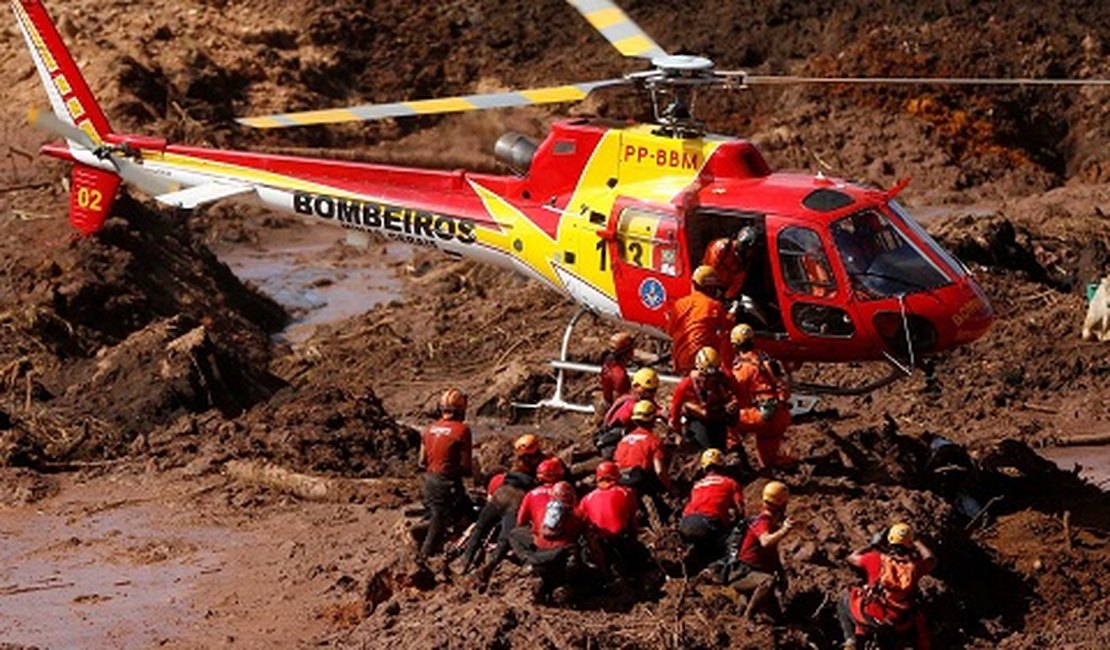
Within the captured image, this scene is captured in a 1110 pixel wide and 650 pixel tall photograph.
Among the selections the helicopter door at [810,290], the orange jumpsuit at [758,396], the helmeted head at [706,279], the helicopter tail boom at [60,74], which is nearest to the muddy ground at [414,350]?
the orange jumpsuit at [758,396]

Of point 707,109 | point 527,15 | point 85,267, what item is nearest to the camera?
point 85,267

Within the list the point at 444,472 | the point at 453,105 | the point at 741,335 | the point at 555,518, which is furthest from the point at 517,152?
the point at 555,518

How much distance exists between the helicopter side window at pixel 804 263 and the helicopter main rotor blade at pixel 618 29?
6.38 feet

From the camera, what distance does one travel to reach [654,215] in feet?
53.7

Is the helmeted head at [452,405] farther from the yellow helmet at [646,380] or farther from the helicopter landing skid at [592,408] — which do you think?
the helicopter landing skid at [592,408]

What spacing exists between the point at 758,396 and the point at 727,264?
1.39 metres

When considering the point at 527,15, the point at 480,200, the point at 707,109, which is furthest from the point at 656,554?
the point at 527,15

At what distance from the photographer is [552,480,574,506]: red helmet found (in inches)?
513

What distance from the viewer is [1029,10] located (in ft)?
105

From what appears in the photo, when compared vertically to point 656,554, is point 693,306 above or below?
above

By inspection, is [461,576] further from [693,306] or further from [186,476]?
[186,476]

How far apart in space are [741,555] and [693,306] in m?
2.91

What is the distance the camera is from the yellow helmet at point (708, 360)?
14602mm

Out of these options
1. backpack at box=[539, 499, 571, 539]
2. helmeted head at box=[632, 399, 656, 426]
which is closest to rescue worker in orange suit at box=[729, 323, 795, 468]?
helmeted head at box=[632, 399, 656, 426]
